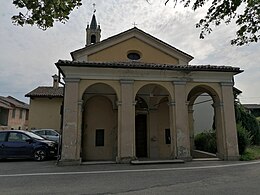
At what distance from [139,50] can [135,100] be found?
3.43 meters

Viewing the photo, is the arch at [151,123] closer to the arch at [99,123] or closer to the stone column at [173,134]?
the arch at [99,123]

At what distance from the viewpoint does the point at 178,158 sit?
10.8 metres

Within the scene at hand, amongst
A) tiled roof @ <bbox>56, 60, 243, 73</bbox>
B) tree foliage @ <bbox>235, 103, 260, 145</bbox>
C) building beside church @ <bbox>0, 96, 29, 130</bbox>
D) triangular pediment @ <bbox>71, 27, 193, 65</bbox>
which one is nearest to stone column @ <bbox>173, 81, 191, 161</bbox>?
tiled roof @ <bbox>56, 60, 243, 73</bbox>

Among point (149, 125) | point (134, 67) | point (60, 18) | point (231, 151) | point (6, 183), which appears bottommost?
point (6, 183)

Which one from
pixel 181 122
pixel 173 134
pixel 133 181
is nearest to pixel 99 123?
pixel 173 134

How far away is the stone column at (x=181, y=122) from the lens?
10953 millimetres

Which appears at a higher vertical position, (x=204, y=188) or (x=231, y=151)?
(x=231, y=151)

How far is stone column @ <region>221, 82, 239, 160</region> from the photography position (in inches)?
441

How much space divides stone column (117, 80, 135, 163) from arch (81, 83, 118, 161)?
2.15 m

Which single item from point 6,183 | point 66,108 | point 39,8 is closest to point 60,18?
point 39,8

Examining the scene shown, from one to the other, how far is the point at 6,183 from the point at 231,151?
9.49m

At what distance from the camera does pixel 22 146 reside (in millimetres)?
11602

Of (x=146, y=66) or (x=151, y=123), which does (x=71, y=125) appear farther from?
(x=151, y=123)

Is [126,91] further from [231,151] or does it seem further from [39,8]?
[39,8]
